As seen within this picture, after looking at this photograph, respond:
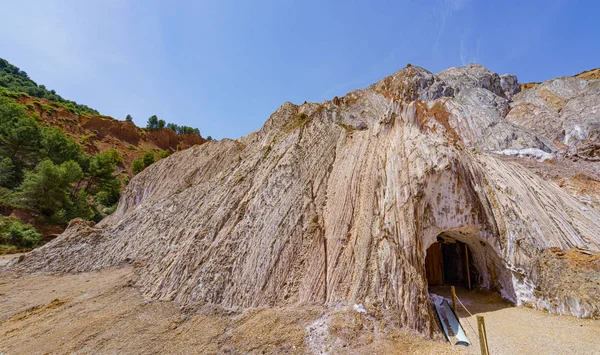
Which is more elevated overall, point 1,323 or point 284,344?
point 284,344

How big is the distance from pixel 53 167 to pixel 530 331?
31498mm

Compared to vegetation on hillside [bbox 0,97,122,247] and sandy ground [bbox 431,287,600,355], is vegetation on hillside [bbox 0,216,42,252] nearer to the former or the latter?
vegetation on hillside [bbox 0,97,122,247]

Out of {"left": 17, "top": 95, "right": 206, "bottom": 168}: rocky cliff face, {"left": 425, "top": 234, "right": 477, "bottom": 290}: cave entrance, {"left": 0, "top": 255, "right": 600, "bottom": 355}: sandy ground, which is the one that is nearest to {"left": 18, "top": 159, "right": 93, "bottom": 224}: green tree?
{"left": 0, "top": 255, "right": 600, "bottom": 355}: sandy ground

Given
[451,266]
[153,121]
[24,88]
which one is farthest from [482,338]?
[24,88]

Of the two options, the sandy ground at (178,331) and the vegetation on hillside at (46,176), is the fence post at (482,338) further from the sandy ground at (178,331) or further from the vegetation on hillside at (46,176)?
the vegetation on hillside at (46,176)

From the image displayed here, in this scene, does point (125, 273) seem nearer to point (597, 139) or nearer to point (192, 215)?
point (192, 215)

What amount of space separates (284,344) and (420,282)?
14.4 feet

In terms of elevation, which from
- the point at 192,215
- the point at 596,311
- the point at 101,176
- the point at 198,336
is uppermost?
the point at 101,176

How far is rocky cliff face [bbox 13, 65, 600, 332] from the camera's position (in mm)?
8242

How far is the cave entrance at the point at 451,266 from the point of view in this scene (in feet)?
37.3

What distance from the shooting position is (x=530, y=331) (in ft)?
22.8

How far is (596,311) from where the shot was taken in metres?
7.07

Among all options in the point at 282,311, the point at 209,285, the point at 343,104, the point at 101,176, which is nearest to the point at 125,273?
the point at 209,285

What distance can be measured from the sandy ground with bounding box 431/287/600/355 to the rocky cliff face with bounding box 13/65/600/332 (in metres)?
0.58
